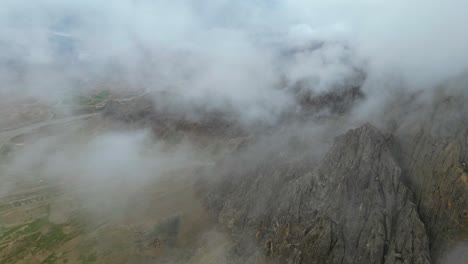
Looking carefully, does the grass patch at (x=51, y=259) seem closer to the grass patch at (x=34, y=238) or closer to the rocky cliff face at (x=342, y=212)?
the grass patch at (x=34, y=238)

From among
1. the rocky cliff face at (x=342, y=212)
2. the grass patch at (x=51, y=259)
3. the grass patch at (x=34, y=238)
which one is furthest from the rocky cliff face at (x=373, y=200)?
the grass patch at (x=34, y=238)

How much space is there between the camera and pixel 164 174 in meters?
179

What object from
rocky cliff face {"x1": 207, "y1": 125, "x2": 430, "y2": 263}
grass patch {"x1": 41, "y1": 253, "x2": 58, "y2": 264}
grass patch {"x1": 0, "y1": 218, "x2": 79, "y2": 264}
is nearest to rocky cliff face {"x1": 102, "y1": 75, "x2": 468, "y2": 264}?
rocky cliff face {"x1": 207, "y1": 125, "x2": 430, "y2": 263}

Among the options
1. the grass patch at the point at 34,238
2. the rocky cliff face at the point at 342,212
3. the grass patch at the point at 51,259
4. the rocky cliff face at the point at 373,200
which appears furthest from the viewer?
the grass patch at the point at 34,238

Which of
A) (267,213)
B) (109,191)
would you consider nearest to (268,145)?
(267,213)

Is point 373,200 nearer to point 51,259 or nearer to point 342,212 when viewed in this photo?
point 342,212

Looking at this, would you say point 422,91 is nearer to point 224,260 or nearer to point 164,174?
point 224,260

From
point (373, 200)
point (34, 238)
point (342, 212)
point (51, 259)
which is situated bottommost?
point (34, 238)

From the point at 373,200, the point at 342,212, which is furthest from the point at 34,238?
the point at 373,200

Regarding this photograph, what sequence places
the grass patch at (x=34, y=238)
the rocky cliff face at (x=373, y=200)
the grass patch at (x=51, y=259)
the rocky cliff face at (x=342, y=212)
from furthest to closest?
the grass patch at (x=34, y=238) → the grass patch at (x=51, y=259) → the rocky cliff face at (x=373, y=200) → the rocky cliff face at (x=342, y=212)

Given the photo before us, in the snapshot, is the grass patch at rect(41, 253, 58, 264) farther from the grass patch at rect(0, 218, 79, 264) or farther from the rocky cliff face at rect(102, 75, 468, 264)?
the rocky cliff face at rect(102, 75, 468, 264)

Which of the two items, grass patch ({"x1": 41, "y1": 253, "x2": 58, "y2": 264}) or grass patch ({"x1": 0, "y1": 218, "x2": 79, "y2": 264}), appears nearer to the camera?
grass patch ({"x1": 41, "y1": 253, "x2": 58, "y2": 264})

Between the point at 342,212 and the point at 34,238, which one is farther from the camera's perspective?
the point at 34,238

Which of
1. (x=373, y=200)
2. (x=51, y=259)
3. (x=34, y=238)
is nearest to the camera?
(x=373, y=200)
